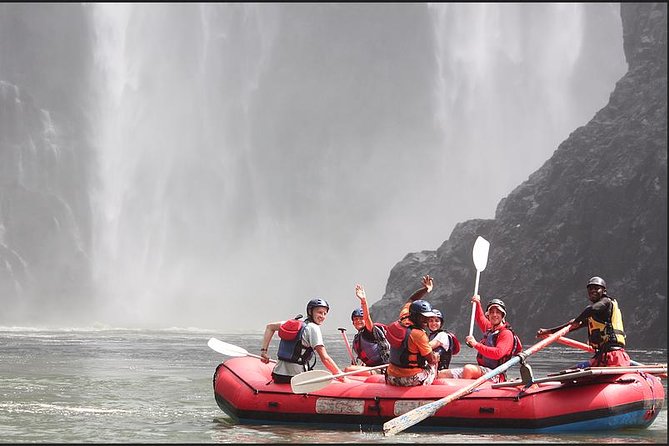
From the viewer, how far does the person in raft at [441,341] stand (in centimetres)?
1620

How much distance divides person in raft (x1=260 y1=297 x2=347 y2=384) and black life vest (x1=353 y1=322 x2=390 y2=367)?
1583mm

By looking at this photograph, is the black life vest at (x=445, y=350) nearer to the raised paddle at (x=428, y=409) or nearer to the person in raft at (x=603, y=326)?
the raised paddle at (x=428, y=409)

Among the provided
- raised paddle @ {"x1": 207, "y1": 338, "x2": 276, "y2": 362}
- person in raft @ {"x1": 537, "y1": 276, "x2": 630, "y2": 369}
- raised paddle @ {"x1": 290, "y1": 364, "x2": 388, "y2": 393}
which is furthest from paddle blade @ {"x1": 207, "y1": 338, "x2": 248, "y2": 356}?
person in raft @ {"x1": 537, "y1": 276, "x2": 630, "y2": 369}

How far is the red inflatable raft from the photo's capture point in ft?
49.4

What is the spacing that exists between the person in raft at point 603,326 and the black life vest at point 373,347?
3.98 metres

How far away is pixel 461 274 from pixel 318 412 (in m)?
76.5

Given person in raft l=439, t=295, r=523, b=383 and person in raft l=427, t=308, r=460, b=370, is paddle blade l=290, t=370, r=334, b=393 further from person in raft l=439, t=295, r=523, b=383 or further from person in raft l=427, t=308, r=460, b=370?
person in raft l=439, t=295, r=523, b=383

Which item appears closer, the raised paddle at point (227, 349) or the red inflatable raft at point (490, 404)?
the red inflatable raft at point (490, 404)

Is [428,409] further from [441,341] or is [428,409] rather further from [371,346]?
[371,346]

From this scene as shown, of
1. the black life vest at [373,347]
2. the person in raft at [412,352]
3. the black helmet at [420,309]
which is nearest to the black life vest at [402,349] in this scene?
the person in raft at [412,352]

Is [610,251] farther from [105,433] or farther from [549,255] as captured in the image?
[105,433]

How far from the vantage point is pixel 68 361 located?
33.8m

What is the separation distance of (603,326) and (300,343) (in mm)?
5744

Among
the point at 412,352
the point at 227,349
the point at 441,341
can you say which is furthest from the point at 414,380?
the point at 227,349
